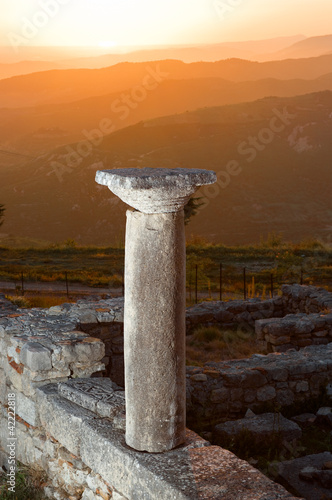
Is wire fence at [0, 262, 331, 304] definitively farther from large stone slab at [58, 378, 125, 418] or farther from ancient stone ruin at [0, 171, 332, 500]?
large stone slab at [58, 378, 125, 418]

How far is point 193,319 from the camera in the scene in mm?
13281

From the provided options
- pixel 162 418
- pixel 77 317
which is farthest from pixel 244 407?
pixel 162 418

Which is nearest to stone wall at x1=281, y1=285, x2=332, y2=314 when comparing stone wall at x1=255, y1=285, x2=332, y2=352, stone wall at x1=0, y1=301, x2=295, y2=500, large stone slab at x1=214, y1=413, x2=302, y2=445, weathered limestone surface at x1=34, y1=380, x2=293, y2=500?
stone wall at x1=255, y1=285, x2=332, y2=352

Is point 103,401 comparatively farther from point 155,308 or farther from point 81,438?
point 155,308

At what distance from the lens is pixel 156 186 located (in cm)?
431

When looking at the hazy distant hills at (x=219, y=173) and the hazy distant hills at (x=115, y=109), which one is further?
the hazy distant hills at (x=115, y=109)

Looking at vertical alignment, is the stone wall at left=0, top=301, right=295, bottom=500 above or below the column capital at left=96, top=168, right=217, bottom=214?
below

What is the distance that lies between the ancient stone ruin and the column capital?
0.01m

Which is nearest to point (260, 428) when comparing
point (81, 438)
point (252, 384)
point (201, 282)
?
point (252, 384)

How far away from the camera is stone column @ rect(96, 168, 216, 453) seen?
4.46 metres

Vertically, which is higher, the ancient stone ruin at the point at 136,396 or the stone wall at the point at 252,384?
the ancient stone ruin at the point at 136,396

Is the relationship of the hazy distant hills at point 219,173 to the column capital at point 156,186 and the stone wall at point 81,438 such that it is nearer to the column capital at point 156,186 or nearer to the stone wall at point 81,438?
the stone wall at point 81,438

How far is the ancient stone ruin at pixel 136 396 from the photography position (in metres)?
4.46

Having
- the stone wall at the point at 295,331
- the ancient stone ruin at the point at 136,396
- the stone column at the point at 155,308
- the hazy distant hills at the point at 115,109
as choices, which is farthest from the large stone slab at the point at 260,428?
the hazy distant hills at the point at 115,109
